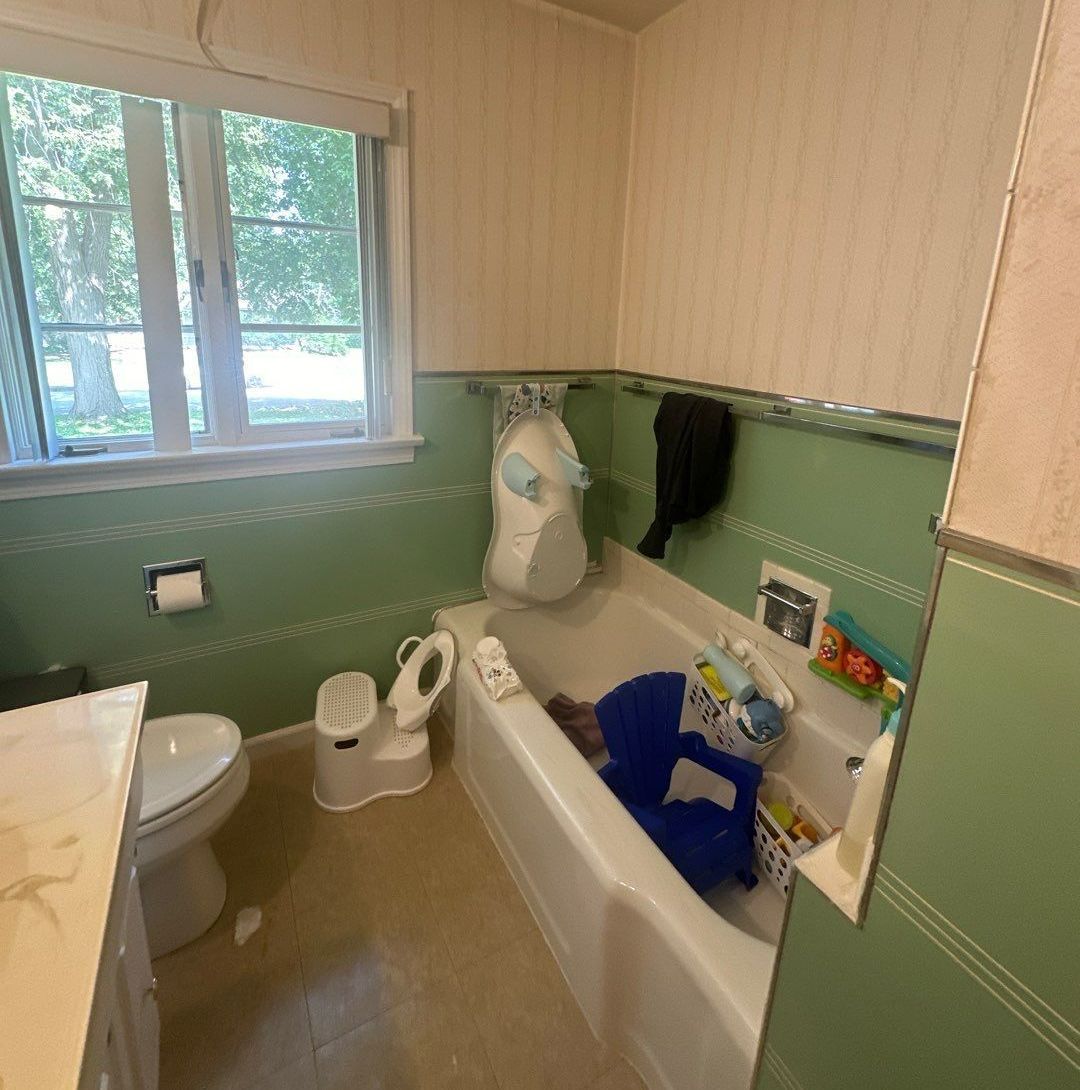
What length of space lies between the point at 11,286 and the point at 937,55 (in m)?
2.05

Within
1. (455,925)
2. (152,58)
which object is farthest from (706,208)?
(455,925)

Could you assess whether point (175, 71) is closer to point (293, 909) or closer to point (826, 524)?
point (826, 524)

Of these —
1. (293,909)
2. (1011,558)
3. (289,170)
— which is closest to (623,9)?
(289,170)

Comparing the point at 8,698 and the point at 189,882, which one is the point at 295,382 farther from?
the point at 189,882

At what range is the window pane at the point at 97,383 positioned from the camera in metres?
1.60

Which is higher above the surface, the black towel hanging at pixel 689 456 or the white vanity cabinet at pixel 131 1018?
the black towel hanging at pixel 689 456

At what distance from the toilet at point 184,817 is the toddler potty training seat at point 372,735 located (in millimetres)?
320

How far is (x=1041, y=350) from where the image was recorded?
0.51 meters

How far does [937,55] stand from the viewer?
128 cm

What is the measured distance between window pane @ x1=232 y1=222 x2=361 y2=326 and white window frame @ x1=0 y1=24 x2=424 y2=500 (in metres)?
0.06

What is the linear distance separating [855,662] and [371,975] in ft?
4.39

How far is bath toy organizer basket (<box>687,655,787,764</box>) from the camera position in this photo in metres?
1.77

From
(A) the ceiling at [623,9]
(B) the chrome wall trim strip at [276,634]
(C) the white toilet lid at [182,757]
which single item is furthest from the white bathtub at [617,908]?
(A) the ceiling at [623,9]

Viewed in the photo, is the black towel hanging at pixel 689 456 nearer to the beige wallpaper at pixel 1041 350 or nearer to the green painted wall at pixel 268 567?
the green painted wall at pixel 268 567
